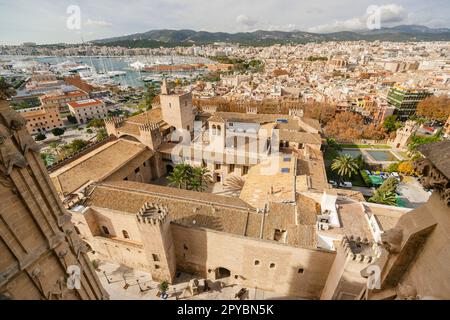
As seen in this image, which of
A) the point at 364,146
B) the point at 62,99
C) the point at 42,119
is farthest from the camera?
the point at 62,99

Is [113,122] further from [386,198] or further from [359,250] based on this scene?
[386,198]

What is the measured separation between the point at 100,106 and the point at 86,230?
62.8 m

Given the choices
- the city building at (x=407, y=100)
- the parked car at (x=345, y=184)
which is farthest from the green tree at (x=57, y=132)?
the city building at (x=407, y=100)

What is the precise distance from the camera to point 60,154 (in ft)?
144

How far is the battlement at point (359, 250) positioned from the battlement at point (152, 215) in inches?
479

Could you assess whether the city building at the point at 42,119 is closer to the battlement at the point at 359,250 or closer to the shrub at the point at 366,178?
the battlement at the point at 359,250

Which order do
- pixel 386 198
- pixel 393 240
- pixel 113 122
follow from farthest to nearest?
pixel 113 122, pixel 386 198, pixel 393 240

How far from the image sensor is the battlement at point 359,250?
1240cm

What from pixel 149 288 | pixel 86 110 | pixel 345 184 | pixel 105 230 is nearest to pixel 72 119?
pixel 86 110

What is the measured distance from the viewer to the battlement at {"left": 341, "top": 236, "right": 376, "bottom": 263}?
12.4m

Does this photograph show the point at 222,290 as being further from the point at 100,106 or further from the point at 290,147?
the point at 100,106

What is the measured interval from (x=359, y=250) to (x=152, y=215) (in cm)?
1384

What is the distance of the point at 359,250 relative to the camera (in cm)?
1290
